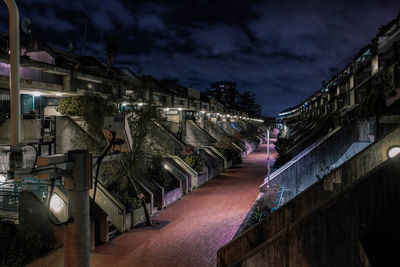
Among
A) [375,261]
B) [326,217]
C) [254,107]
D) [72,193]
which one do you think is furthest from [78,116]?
[254,107]

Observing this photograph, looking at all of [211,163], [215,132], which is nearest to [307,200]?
[211,163]

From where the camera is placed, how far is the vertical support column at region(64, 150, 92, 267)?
11.3ft

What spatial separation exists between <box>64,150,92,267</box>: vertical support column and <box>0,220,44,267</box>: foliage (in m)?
3.59

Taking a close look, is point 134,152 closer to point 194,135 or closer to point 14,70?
point 14,70

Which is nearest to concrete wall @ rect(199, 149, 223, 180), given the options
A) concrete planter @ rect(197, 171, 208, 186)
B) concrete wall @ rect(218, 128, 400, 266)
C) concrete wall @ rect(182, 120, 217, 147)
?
concrete planter @ rect(197, 171, 208, 186)

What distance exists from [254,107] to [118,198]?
90291mm

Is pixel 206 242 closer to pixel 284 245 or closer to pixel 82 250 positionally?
pixel 284 245

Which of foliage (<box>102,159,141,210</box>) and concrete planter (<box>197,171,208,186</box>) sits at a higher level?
foliage (<box>102,159,141,210</box>)

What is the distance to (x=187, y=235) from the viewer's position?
9.95 metres

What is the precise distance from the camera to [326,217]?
496 centimetres

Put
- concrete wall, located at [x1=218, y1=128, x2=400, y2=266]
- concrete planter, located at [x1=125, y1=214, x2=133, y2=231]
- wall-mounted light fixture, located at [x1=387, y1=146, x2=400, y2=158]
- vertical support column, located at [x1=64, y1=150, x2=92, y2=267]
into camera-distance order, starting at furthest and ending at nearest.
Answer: concrete planter, located at [x1=125, y1=214, x2=133, y2=231], concrete wall, located at [x1=218, y1=128, x2=400, y2=266], wall-mounted light fixture, located at [x1=387, y1=146, x2=400, y2=158], vertical support column, located at [x1=64, y1=150, x2=92, y2=267]

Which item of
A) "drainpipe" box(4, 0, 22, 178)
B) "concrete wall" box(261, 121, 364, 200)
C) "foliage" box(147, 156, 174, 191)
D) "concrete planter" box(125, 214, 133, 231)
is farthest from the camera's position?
"foliage" box(147, 156, 174, 191)

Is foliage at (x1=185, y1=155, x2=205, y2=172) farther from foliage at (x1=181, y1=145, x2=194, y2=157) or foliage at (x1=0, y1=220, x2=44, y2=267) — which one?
foliage at (x1=0, y1=220, x2=44, y2=267)

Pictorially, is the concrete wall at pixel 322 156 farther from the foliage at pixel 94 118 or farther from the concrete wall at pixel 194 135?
the concrete wall at pixel 194 135
